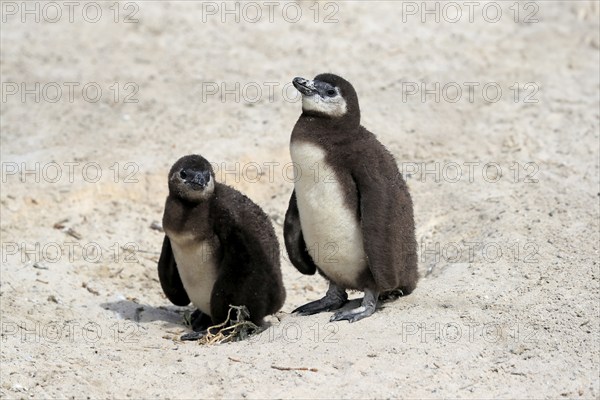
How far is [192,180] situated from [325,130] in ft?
3.40

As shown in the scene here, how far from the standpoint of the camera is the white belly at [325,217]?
23.1 ft

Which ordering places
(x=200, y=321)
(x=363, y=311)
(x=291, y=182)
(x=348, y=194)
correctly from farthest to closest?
1. (x=291, y=182)
2. (x=200, y=321)
3. (x=363, y=311)
4. (x=348, y=194)

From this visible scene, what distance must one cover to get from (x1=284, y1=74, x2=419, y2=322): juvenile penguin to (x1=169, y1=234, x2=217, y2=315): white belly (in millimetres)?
779

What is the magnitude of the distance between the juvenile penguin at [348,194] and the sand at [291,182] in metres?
0.37

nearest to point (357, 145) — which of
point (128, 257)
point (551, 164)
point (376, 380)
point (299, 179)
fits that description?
point (299, 179)

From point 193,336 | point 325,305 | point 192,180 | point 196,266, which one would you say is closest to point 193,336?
point 193,336

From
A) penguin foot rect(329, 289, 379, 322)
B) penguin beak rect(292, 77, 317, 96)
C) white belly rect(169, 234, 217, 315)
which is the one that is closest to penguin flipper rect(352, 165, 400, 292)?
penguin foot rect(329, 289, 379, 322)

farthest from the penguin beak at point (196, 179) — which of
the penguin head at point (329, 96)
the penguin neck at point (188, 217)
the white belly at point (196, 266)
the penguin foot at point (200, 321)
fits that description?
the penguin foot at point (200, 321)

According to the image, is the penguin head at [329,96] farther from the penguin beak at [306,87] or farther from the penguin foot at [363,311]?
the penguin foot at [363,311]

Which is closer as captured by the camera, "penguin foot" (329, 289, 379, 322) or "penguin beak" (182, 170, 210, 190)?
"penguin foot" (329, 289, 379, 322)

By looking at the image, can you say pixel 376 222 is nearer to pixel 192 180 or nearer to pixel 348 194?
pixel 348 194

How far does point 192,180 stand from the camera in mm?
7379

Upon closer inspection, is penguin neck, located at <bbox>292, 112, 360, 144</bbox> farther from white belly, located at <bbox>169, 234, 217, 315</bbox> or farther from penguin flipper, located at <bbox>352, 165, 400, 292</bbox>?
white belly, located at <bbox>169, 234, 217, 315</bbox>

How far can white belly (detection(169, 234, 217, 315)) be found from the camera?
296 inches
